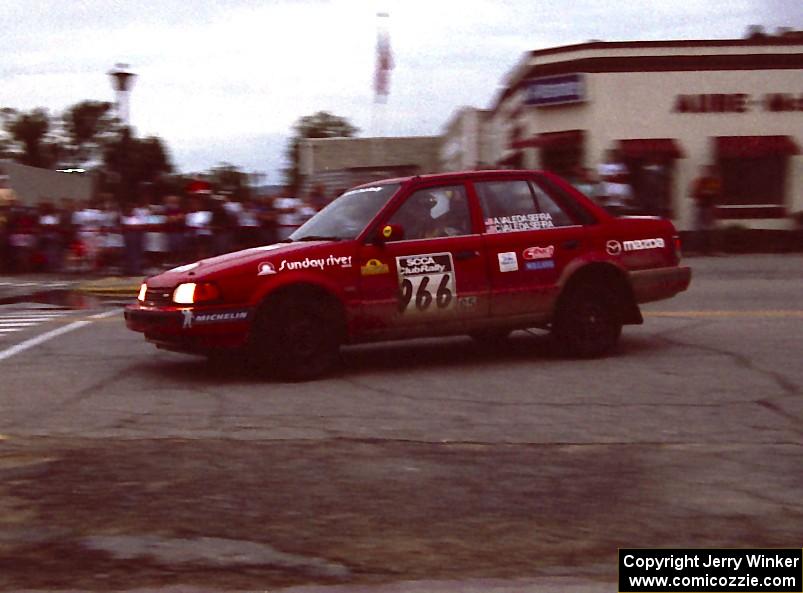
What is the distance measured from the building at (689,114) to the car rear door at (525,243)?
71.6 feet

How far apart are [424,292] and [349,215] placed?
902 mm

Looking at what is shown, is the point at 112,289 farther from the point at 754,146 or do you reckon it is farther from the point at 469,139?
the point at 469,139

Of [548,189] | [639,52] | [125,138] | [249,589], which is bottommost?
[249,589]

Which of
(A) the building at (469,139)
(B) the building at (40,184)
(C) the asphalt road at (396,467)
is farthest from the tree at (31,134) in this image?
(C) the asphalt road at (396,467)

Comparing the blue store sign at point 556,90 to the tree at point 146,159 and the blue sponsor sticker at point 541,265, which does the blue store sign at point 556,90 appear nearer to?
the blue sponsor sticker at point 541,265

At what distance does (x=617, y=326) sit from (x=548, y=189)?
1.30 meters

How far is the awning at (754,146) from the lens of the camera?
31.6 m

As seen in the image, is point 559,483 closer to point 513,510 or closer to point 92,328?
point 513,510

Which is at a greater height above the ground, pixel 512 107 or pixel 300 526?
pixel 512 107

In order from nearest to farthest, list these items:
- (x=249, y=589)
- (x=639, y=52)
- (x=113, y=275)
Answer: (x=249, y=589), (x=113, y=275), (x=639, y=52)

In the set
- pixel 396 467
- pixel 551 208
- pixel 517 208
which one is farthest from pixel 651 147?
pixel 396 467

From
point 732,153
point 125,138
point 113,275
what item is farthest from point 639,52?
point 113,275

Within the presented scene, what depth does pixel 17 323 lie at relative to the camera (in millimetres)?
13875

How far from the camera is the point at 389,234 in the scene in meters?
9.15
